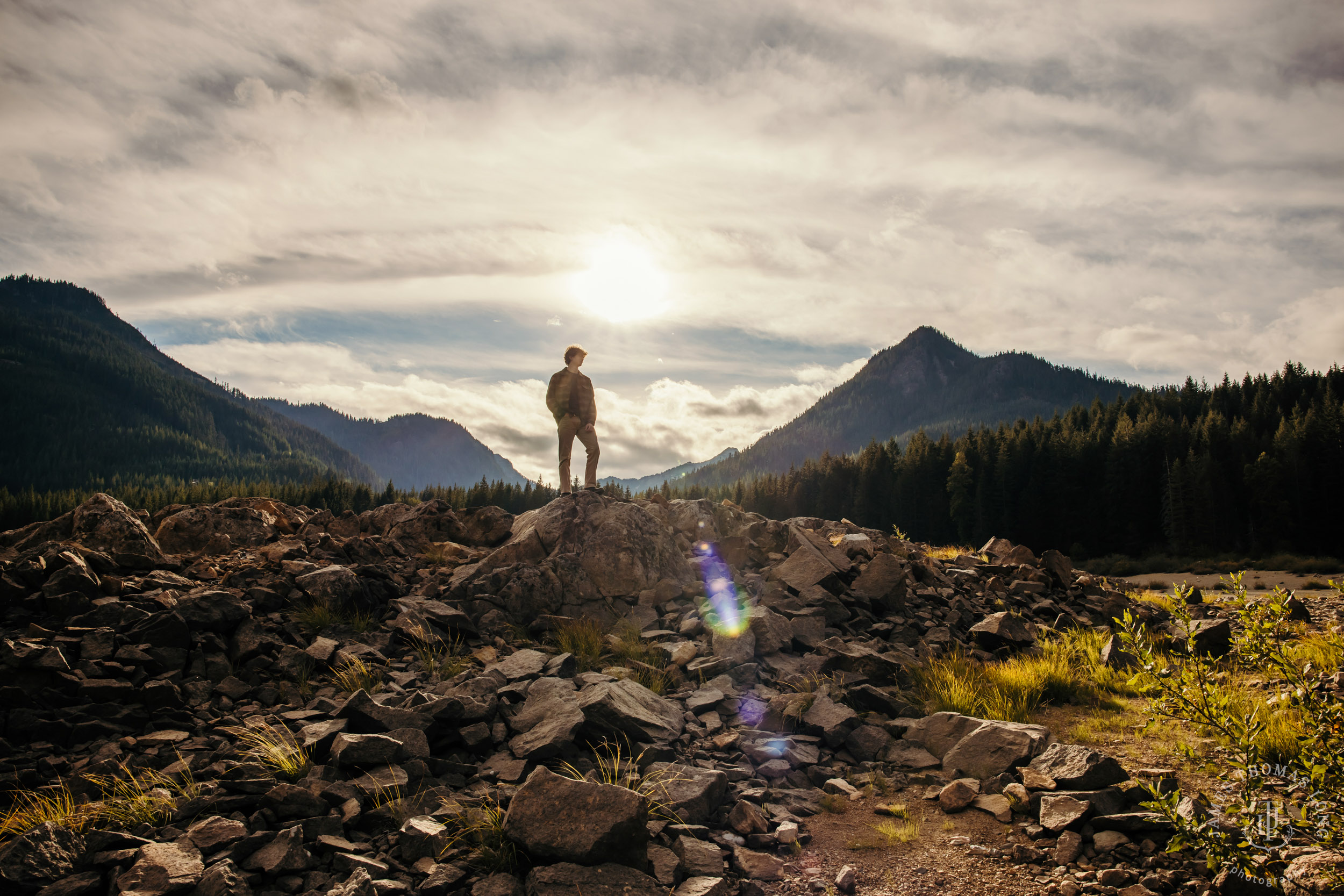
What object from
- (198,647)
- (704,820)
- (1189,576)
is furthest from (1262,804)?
(1189,576)

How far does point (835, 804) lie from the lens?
328 inches

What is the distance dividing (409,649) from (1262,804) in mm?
12203

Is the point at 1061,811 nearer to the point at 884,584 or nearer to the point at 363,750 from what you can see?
the point at 363,750

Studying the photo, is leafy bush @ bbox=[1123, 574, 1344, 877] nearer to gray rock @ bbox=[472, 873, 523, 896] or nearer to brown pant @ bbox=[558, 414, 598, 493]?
gray rock @ bbox=[472, 873, 523, 896]

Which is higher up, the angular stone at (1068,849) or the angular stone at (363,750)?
the angular stone at (363,750)

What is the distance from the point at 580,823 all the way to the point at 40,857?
15.1ft

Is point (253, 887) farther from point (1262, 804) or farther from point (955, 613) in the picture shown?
point (955, 613)

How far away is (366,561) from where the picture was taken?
51.0ft

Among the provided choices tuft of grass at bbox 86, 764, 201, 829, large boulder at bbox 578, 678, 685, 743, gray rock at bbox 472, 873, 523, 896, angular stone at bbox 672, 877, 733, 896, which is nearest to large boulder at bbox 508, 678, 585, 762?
large boulder at bbox 578, 678, 685, 743

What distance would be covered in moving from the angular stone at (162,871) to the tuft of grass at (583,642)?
21.5ft

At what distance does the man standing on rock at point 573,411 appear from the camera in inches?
717

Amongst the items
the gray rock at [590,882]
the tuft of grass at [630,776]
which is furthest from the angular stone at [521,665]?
the gray rock at [590,882]

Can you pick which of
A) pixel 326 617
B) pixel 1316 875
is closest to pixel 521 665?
pixel 326 617

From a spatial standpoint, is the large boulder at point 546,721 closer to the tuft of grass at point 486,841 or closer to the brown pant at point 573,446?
the tuft of grass at point 486,841
